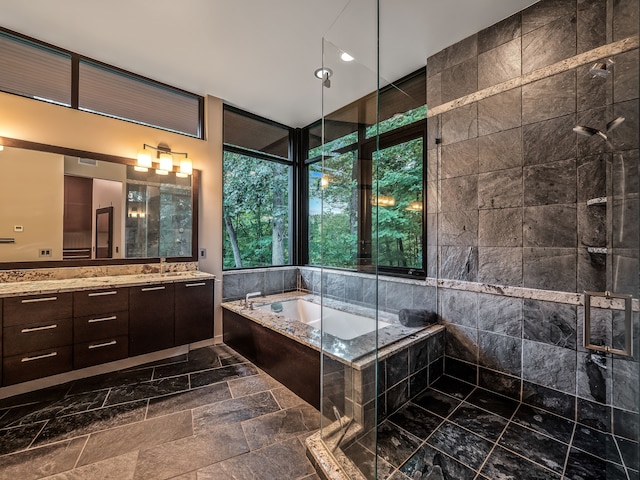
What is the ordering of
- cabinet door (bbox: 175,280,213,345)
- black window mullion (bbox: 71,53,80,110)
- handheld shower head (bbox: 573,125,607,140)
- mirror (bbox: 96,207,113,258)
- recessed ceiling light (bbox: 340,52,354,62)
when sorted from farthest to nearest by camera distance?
cabinet door (bbox: 175,280,213,345)
mirror (bbox: 96,207,113,258)
black window mullion (bbox: 71,53,80,110)
recessed ceiling light (bbox: 340,52,354,62)
handheld shower head (bbox: 573,125,607,140)

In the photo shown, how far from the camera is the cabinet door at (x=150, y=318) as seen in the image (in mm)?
2484

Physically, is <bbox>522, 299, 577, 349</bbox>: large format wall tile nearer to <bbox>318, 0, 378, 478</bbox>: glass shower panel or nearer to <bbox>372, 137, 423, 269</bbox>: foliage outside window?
<bbox>372, 137, 423, 269</bbox>: foliage outside window

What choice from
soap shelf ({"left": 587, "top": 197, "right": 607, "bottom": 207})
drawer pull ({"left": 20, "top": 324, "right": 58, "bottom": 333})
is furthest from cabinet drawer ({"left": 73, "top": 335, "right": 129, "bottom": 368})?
soap shelf ({"left": 587, "top": 197, "right": 607, "bottom": 207})

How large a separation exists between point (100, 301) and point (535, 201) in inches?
142

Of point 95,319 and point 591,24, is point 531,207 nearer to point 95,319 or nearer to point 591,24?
point 591,24

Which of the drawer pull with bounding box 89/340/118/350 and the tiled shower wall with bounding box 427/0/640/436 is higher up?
the tiled shower wall with bounding box 427/0/640/436

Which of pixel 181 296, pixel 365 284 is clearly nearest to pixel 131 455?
pixel 181 296

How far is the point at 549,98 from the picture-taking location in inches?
76.4

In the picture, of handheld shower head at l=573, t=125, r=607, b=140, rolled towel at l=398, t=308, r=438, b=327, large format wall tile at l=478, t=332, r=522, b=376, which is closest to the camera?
handheld shower head at l=573, t=125, r=607, b=140

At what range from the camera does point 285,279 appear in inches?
158

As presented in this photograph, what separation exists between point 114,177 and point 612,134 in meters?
4.00

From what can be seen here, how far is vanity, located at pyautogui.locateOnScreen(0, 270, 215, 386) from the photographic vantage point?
199 centimetres

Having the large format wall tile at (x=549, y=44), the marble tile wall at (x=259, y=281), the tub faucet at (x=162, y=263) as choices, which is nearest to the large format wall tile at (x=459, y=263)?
the large format wall tile at (x=549, y=44)

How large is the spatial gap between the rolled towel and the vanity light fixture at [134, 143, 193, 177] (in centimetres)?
282
